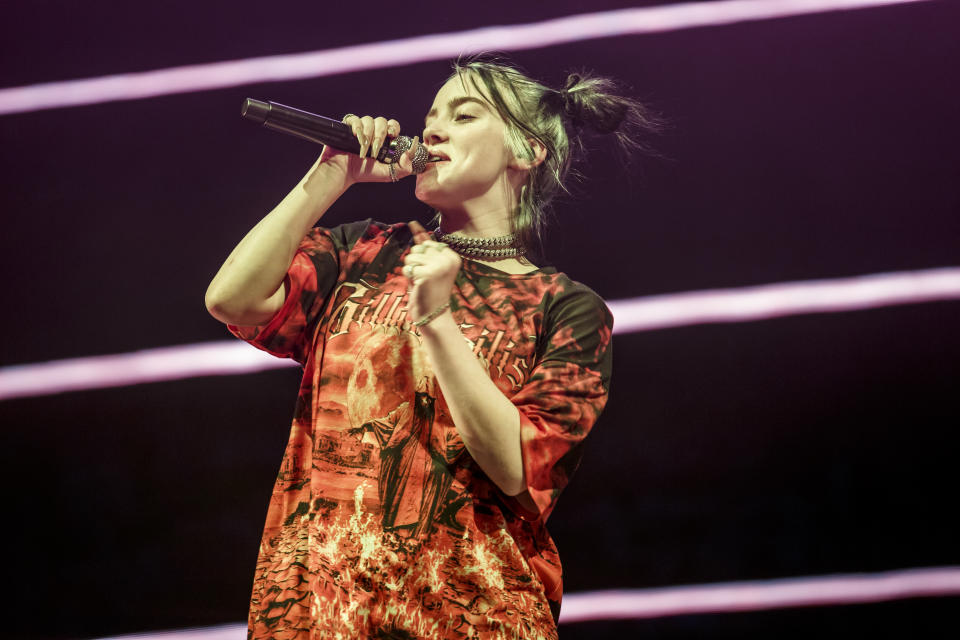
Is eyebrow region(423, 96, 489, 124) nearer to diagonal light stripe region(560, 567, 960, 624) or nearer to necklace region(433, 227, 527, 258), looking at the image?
necklace region(433, 227, 527, 258)

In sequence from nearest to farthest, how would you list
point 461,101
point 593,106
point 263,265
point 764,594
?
point 263,265
point 461,101
point 593,106
point 764,594

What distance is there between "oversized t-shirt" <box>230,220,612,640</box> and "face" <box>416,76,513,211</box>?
13cm

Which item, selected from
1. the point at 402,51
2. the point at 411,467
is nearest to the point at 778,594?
the point at 411,467

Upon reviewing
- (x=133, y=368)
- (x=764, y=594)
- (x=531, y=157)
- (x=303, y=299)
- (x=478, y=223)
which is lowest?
(x=764, y=594)

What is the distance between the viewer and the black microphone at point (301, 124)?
1.08 metres

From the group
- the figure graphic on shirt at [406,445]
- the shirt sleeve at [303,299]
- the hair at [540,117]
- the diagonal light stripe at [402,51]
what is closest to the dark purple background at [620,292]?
the diagonal light stripe at [402,51]

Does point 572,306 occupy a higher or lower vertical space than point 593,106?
lower

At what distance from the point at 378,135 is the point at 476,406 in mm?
377

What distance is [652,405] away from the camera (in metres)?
1.71

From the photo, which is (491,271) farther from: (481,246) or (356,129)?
(356,129)

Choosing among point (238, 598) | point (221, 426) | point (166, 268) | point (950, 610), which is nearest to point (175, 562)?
point (238, 598)

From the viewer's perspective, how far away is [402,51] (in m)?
1.74

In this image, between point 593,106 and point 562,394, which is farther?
point 593,106

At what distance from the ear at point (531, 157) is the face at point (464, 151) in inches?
0.6
